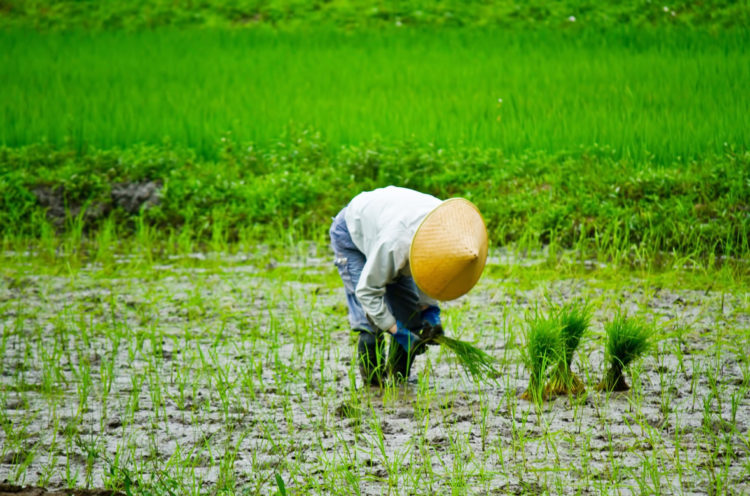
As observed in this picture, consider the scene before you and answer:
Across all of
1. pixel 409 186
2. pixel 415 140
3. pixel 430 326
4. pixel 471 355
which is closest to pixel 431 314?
pixel 430 326

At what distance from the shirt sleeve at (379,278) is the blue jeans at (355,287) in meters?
0.19

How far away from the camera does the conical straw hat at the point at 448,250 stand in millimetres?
2854

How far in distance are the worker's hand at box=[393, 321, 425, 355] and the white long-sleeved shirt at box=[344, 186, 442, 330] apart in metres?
0.12

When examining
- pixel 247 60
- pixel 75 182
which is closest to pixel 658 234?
pixel 75 182

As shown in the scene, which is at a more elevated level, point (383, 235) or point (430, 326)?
point (383, 235)

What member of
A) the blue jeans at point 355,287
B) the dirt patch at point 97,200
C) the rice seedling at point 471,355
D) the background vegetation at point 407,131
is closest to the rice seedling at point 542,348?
the rice seedling at point 471,355

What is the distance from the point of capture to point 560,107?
729cm

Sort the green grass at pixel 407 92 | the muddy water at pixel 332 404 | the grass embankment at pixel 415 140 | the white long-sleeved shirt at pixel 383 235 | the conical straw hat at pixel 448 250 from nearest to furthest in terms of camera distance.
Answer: the muddy water at pixel 332 404 < the conical straw hat at pixel 448 250 < the white long-sleeved shirt at pixel 383 235 < the grass embankment at pixel 415 140 < the green grass at pixel 407 92

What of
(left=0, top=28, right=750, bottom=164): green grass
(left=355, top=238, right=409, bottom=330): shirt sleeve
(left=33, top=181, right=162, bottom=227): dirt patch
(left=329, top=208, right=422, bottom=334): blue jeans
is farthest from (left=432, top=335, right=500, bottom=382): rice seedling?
(left=33, top=181, right=162, bottom=227): dirt patch

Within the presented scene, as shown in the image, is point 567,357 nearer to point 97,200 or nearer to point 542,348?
point 542,348

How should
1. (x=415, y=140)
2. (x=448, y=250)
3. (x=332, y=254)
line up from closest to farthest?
(x=448, y=250)
(x=332, y=254)
(x=415, y=140)

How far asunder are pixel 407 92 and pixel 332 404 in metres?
5.26

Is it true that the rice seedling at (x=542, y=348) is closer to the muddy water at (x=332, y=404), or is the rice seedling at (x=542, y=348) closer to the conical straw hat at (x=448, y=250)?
the muddy water at (x=332, y=404)

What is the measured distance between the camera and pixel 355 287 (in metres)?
3.46
